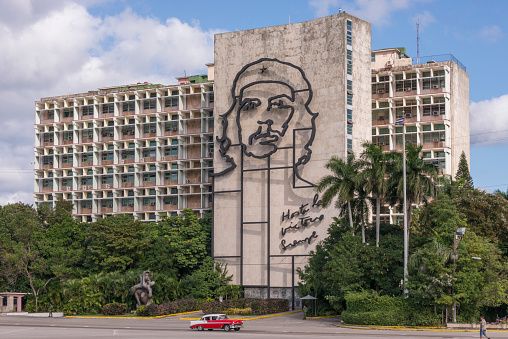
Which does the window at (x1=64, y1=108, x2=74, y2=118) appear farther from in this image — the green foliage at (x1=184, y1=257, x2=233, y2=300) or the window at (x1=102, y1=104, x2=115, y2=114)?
the green foliage at (x1=184, y1=257, x2=233, y2=300)

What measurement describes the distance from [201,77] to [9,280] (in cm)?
5121

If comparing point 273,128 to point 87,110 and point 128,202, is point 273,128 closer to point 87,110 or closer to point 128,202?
point 128,202

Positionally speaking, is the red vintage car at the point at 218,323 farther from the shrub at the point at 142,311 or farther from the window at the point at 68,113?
the window at the point at 68,113

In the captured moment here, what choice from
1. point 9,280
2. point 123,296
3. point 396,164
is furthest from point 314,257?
point 9,280

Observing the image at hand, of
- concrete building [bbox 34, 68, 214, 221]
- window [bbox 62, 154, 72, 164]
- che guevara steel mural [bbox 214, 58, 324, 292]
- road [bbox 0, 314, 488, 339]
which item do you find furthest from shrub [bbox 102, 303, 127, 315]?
window [bbox 62, 154, 72, 164]

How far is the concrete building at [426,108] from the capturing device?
10912 cm

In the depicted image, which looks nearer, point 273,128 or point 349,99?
point 349,99

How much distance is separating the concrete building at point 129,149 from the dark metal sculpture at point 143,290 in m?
32.5

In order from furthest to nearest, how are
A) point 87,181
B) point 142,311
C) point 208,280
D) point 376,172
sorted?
1. point 87,181
2. point 208,280
3. point 142,311
4. point 376,172

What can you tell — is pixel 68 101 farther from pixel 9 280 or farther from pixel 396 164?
pixel 396 164

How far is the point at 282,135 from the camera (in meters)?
96.8

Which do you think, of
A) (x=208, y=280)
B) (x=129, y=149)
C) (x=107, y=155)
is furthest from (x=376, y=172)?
(x=107, y=155)

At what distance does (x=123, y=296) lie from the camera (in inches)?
3556
